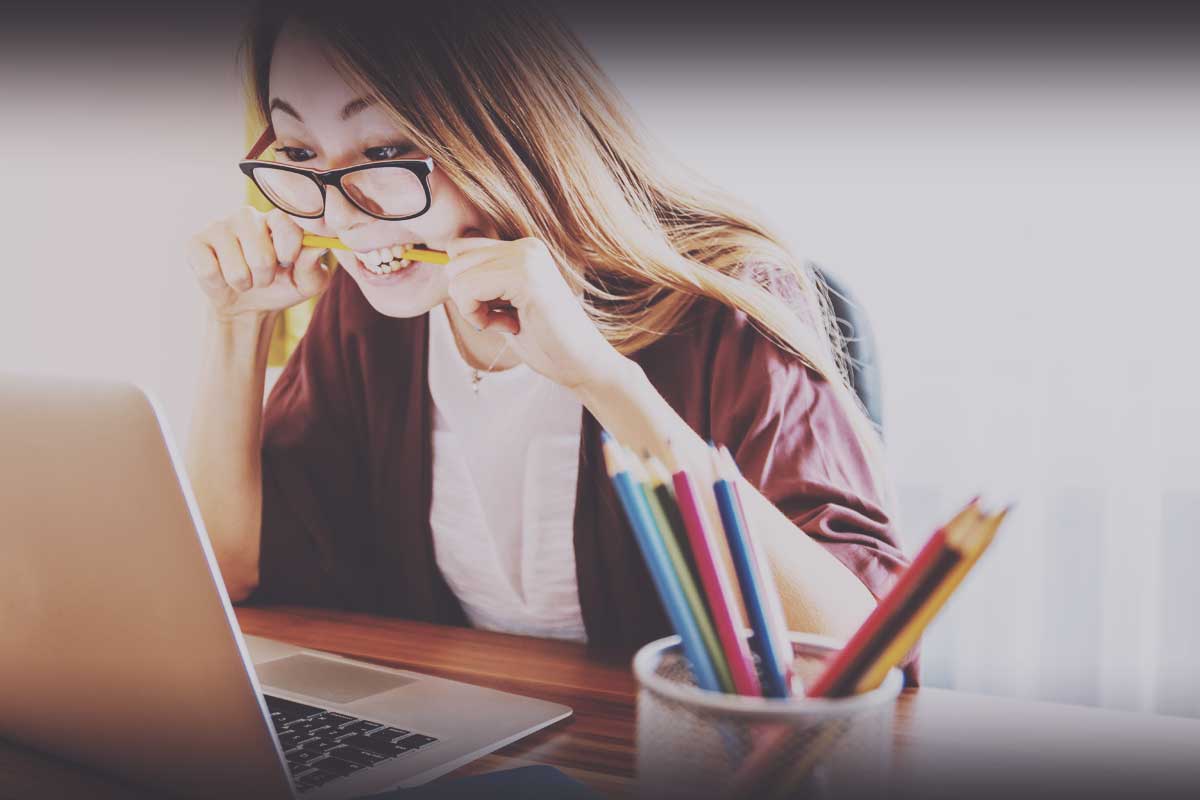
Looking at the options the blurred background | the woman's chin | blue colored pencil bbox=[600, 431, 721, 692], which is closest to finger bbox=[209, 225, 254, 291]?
the woman's chin

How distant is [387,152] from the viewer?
36.2 inches

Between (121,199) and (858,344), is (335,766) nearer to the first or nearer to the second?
(858,344)

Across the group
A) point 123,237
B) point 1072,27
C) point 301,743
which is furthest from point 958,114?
point 123,237

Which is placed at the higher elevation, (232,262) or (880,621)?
(232,262)

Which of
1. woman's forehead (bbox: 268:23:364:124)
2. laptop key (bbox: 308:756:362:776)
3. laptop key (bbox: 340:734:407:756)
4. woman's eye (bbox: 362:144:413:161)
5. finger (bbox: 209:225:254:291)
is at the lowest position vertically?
laptop key (bbox: 340:734:407:756)

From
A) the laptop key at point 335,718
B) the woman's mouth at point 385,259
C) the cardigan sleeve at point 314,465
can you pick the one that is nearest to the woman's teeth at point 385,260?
the woman's mouth at point 385,259

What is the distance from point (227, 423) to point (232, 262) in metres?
0.19

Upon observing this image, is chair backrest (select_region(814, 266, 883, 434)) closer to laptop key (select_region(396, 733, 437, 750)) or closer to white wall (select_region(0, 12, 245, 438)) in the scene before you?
laptop key (select_region(396, 733, 437, 750))

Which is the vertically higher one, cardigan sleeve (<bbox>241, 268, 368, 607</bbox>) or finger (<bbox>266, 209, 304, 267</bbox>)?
finger (<bbox>266, 209, 304, 267</bbox>)

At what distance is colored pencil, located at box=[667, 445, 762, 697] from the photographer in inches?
14.9

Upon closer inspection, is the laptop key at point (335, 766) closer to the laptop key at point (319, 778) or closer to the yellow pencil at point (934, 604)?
the laptop key at point (319, 778)

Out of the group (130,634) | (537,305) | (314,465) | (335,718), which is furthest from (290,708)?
(314,465)

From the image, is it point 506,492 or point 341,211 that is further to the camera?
point 506,492

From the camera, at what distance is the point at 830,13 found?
0.70 m
